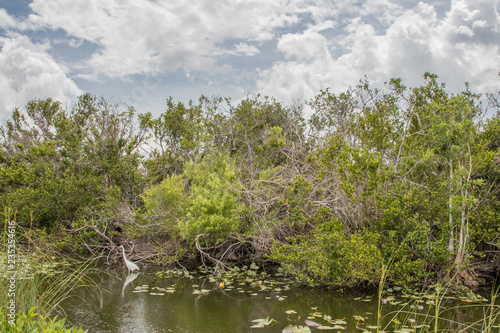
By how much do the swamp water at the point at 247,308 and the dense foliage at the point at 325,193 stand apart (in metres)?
0.46

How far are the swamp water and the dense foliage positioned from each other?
0.46 metres

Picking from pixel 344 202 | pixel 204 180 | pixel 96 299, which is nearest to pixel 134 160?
pixel 204 180

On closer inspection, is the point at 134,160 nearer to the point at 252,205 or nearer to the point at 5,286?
the point at 252,205

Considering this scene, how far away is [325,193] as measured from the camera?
8.12m

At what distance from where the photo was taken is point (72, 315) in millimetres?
5352

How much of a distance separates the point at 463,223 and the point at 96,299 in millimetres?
6546

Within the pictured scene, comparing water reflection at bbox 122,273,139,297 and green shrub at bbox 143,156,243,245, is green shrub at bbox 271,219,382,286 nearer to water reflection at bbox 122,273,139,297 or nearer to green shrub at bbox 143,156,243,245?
green shrub at bbox 143,156,243,245

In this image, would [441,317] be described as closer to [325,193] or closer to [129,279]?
[325,193]

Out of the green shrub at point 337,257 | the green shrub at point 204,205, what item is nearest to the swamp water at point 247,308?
the green shrub at point 337,257

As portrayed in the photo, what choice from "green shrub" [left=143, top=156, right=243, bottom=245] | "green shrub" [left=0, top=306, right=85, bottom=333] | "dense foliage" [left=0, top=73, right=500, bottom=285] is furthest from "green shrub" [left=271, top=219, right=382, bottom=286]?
"green shrub" [left=0, top=306, right=85, bottom=333]

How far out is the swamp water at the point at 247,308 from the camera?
191 inches

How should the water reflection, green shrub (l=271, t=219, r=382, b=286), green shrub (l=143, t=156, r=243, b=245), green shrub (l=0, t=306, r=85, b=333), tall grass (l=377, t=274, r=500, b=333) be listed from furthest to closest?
green shrub (l=143, t=156, r=243, b=245)
the water reflection
green shrub (l=271, t=219, r=382, b=286)
tall grass (l=377, t=274, r=500, b=333)
green shrub (l=0, t=306, r=85, b=333)

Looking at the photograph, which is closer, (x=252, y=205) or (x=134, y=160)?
(x=252, y=205)

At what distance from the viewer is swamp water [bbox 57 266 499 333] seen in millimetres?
4852
